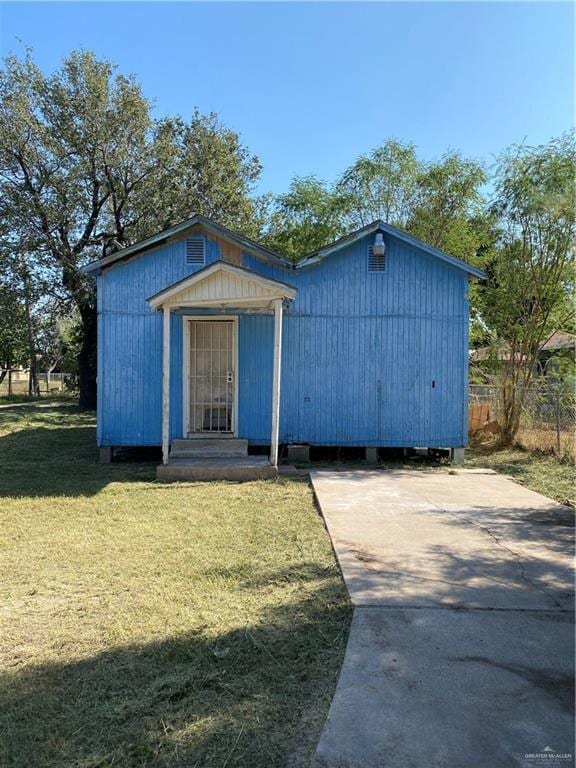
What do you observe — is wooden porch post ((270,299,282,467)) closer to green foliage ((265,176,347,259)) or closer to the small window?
the small window

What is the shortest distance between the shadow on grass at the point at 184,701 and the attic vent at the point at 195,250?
7.87m

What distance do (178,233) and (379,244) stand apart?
3.70m

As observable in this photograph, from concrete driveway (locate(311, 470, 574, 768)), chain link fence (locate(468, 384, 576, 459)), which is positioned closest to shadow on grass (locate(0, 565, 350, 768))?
concrete driveway (locate(311, 470, 574, 768))

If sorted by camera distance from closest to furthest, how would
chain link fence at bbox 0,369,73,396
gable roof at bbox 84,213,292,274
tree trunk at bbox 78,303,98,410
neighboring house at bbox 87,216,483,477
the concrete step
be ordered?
the concrete step, gable roof at bbox 84,213,292,274, neighboring house at bbox 87,216,483,477, tree trunk at bbox 78,303,98,410, chain link fence at bbox 0,369,73,396

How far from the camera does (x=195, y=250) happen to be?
10.3 meters

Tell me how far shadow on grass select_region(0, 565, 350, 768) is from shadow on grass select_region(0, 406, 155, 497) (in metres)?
4.77

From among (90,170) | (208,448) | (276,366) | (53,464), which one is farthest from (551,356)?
(90,170)

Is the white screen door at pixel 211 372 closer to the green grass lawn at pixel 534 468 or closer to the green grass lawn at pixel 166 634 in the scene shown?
the green grass lawn at pixel 166 634

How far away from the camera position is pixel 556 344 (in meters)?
15.8

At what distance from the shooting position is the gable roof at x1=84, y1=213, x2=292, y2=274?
9945 millimetres

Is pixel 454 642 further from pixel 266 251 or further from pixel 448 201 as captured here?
pixel 448 201

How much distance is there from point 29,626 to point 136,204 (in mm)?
19604

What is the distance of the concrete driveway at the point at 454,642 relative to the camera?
240cm

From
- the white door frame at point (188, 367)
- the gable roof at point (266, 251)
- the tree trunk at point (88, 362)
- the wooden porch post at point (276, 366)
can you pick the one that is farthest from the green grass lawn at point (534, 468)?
the tree trunk at point (88, 362)
